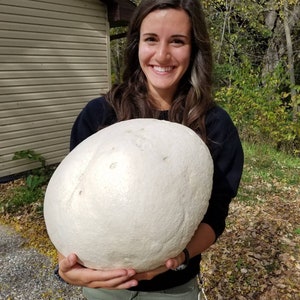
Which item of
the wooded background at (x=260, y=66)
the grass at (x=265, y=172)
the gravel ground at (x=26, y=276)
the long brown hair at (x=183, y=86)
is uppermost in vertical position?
the long brown hair at (x=183, y=86)

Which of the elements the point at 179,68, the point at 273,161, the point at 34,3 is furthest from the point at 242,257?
the point at 34,3

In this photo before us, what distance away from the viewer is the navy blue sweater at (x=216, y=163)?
1525mm

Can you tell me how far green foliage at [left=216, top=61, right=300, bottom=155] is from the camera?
7.84m

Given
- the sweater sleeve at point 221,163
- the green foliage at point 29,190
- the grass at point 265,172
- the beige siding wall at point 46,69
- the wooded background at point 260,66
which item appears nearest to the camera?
the sweater sleeve at point 221,163

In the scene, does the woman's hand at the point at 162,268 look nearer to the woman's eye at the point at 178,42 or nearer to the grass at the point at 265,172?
the woman's eye at the point at 178,42

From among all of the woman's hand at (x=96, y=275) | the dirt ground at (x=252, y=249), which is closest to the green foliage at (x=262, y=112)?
the dirt ground at (x=252, y=249)

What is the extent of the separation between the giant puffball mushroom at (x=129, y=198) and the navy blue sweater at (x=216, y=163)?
1.18ft

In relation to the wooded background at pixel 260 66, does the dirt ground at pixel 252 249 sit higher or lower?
lower

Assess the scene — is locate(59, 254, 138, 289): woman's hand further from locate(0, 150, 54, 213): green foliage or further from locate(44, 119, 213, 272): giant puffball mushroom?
locate(0, 150, 54, 213): green foliage

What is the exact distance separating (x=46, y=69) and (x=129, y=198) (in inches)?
241

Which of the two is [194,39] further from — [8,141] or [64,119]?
[64,119]

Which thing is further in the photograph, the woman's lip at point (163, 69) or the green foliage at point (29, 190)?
the green foliage at point (29, 190)

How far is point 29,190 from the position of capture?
545 centimetres

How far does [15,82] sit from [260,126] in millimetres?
5324
